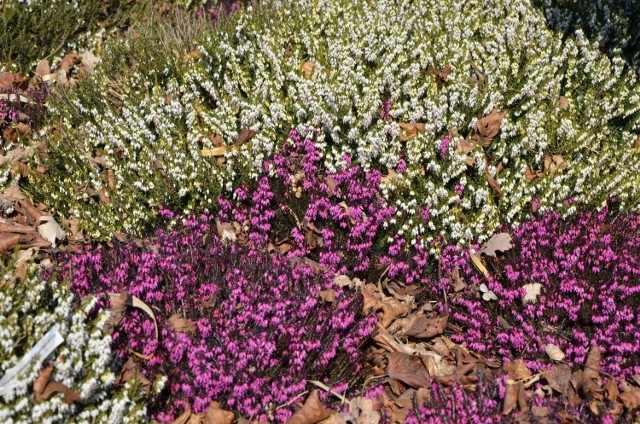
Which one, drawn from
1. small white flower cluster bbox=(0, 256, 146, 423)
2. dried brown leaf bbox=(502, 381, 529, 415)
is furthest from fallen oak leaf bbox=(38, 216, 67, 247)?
dried brown leaf bbox=(502, 381, 529, 415)

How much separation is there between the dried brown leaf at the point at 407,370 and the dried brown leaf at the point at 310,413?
1.95 feet

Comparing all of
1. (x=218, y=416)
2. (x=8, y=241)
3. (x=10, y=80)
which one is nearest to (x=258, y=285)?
(x=218, y=416)

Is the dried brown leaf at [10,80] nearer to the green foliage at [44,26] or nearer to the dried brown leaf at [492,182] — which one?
the green foliage at [44,26]

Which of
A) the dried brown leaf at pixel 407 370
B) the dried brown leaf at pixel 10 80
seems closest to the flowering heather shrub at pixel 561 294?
the dried brown leaf at pixel 407 370

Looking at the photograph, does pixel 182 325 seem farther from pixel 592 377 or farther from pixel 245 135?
pixel 592 377

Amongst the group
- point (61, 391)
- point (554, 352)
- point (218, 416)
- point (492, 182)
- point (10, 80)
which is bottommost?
point (10, 80)

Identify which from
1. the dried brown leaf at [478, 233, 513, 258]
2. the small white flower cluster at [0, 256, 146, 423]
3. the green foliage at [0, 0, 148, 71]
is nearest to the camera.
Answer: the small white flower cluster at [0, 256, 146, 423]

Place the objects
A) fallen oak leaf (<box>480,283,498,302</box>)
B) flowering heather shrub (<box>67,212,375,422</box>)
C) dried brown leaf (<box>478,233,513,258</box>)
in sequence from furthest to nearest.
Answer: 1. dried brown leaf (<box>478,233,513,258</box>)
2. fallen oak leaf (<box>480,283,498,302</box>)
3. flowering heather shrub (<box>67,212,375,422</box>)

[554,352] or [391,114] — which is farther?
[391,114]

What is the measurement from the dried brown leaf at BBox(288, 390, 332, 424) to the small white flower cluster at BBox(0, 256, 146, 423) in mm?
802

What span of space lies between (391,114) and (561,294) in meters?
1.81

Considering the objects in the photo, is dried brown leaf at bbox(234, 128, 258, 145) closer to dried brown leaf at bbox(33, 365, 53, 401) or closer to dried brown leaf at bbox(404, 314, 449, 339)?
dried brown leaf at bbox(404, 314, 449, 339)

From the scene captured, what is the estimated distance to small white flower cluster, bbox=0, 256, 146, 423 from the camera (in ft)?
9.21

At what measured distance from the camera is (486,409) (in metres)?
3.38
